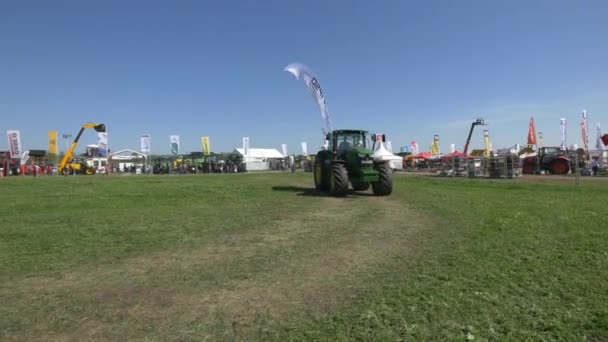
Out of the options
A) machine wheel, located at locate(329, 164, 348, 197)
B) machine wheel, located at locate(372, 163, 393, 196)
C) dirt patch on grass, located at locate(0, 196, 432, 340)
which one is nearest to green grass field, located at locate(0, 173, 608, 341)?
dirt patch on grass, located at locate(0, 196, 432, 340)

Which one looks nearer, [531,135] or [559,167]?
[559,167]

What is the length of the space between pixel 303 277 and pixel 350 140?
1112 centimetres

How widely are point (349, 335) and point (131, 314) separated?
1.94 m

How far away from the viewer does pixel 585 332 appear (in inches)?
141

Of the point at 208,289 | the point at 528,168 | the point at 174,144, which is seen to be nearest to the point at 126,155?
the point at 174,144

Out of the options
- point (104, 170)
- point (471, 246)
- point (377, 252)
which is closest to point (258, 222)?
point (377, 252)

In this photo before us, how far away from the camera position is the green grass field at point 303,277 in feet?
11.8

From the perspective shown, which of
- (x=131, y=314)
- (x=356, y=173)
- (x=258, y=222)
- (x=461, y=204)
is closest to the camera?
(x=131, y=314)

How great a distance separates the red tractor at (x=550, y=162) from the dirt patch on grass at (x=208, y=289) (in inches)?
1070

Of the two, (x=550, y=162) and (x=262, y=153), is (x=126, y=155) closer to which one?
(x=262, y=153)

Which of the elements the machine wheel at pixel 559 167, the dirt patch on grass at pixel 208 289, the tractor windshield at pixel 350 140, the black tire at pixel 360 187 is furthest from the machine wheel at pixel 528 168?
the dirt patch on grass at pixel 208 289

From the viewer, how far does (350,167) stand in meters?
14.8

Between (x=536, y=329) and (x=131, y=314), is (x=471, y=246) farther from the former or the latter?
(x=131, y=314)

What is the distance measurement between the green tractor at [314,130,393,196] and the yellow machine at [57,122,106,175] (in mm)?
26405
